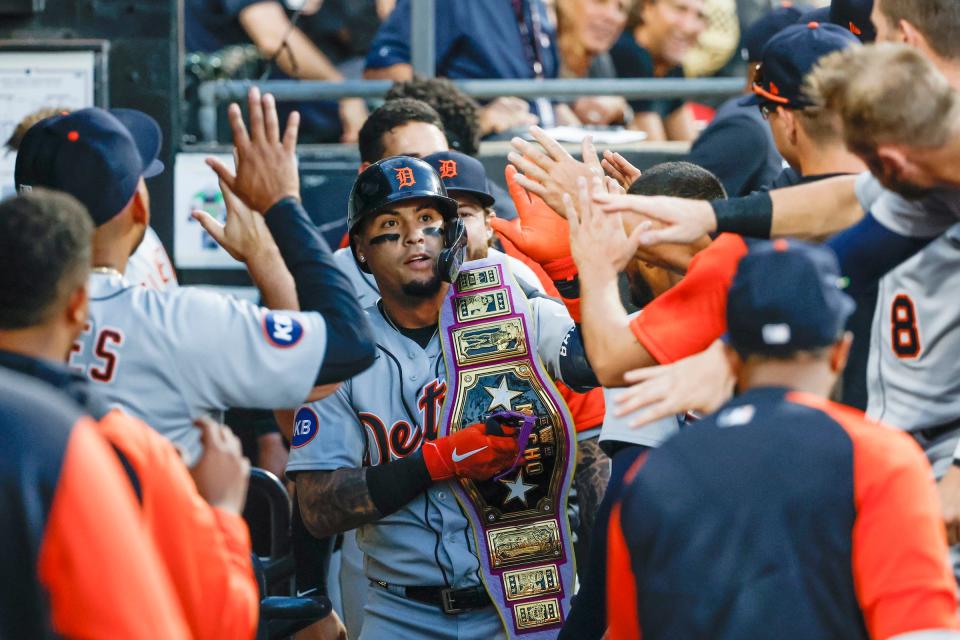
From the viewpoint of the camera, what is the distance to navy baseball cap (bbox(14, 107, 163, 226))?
316 cm

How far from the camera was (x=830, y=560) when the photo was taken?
2.59m

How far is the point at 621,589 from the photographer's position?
284cm

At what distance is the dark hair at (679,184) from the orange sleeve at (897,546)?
1.67m

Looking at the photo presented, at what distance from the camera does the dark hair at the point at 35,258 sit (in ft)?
8.21

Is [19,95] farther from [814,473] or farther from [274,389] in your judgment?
[814,473]

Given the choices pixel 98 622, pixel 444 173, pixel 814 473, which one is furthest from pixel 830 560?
pixel 444 173

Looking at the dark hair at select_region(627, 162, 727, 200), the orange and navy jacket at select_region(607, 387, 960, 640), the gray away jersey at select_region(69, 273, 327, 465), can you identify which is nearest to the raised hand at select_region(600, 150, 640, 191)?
the dark hair at select_region(627, 162, 727, 200)

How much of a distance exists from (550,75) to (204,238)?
191 cm

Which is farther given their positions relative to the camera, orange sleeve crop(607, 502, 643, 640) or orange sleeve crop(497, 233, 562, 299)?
orange sleeve crop(497, 233, 562, 299)

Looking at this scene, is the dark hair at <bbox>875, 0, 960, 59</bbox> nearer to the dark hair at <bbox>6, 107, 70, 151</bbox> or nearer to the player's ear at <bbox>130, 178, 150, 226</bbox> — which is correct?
the player's ear at <bbox>130, 178, 150, 226</bbox>

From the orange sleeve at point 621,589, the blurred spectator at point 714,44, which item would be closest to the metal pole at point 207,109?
the blurred spectator at point 714,44

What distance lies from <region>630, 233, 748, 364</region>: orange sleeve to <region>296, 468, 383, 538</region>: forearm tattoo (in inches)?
42.2

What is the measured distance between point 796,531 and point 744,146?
340 cm

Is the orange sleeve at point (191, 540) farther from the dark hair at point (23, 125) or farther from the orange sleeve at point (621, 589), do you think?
the dark hair at point (23, 125)
